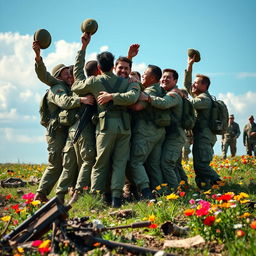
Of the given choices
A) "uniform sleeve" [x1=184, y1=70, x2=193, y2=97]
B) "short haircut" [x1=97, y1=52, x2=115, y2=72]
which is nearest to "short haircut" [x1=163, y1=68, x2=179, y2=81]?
"uniform sleeve" [x1=184, y1=70, x2=193, y2=97]

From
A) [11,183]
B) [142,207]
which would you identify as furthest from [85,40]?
[11,183]

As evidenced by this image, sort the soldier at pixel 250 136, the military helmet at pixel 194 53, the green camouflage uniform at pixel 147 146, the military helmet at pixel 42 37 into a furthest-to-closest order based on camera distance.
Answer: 1. the soldier at pixel 250 136
2. the military helmet at pixel 194 53
3. the military helmet at pixel 42 37
4. the green camouflage uniform at pixel 147 146

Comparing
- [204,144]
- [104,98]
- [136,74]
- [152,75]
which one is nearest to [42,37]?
[104,98]

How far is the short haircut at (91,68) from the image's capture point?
7.91 metres

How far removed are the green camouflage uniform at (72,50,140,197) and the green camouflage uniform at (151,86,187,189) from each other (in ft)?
2.98

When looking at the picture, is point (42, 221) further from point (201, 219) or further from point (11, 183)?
point (11, 183)

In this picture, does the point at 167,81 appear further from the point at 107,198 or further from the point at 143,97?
the point at 107,198

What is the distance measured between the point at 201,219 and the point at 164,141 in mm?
3946

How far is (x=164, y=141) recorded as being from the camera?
817 cm

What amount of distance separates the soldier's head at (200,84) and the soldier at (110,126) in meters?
2.23

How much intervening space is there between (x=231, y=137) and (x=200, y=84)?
1515 cm

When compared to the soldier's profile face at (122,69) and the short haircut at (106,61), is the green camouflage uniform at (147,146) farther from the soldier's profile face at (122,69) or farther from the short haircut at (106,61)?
the short haircut at (106,61)

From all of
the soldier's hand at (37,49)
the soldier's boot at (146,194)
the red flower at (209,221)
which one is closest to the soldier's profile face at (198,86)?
the soldier's boot at (146,194)

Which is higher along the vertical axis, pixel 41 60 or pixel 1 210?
pixel 41 60
